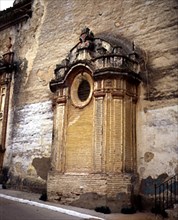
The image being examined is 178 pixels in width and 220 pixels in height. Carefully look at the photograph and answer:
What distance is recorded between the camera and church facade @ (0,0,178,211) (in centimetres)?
989

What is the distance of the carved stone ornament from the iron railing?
3.64 metres

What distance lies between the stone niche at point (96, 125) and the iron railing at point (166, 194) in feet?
2.97

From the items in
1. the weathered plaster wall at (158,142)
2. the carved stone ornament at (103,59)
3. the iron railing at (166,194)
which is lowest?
the iron railing at (166,194)

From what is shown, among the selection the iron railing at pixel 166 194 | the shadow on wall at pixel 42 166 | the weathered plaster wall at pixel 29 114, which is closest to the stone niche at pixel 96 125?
the iron railing at pixel 166 194

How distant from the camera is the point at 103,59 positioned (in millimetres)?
10758

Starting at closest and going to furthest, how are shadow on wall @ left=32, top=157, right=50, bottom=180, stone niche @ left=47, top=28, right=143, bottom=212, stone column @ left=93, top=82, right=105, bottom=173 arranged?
stone niche @ left=47, top=28, right=143, bottom=212 < stone column @ left=93, top=82, right=105, bottom=173 < shadow on wall @ left=32, top=157, right=50, bottom=180

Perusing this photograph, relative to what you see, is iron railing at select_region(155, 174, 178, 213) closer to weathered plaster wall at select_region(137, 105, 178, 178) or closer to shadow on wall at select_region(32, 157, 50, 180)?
weathered plaster wall at select_region(137, 105, 178, 178)

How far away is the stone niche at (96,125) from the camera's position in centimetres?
981

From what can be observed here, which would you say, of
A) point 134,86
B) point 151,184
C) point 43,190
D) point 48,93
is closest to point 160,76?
point 134,86

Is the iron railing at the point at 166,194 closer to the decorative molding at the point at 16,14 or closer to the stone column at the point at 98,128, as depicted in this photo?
the stone column at the point at 98,128

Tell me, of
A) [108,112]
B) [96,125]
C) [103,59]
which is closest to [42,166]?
[96,125]

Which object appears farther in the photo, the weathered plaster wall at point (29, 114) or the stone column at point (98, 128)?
the weathered plaster wall at point (29, 114)

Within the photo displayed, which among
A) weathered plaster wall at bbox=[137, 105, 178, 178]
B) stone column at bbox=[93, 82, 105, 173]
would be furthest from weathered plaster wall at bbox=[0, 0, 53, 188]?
weathered plaster wall at bbox=[137, 105, 178, 178]

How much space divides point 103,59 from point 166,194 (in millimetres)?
4824
